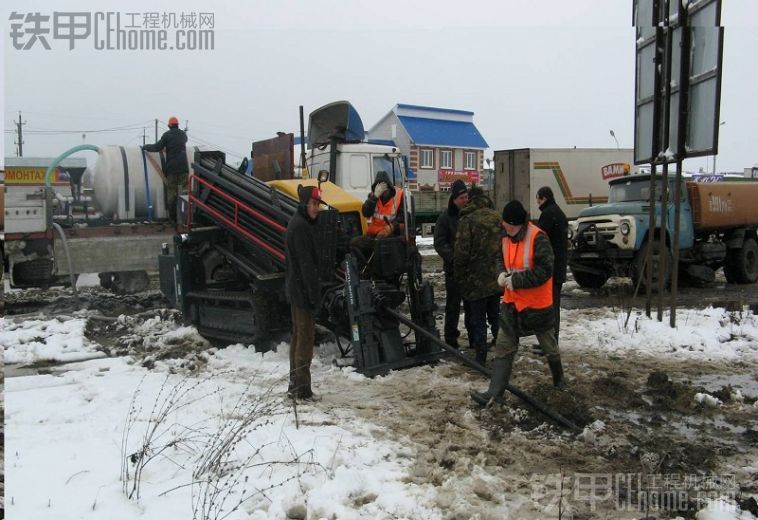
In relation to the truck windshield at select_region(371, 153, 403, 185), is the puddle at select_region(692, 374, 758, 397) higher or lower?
lower

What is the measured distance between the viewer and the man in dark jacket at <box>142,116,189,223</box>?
10969 millimetres

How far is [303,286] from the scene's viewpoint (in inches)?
218

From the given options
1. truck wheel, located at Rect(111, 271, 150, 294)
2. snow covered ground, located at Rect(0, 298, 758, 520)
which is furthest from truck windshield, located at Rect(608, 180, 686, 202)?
truck wheel, located at Rect(111, 271, 150, 294)

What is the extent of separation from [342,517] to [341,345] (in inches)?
149

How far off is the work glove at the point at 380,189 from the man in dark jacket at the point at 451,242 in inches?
31.5

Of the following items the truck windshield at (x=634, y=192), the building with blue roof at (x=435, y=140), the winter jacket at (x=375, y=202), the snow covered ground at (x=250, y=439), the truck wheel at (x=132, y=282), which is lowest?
the snow covered ground at (x=250, y=439)

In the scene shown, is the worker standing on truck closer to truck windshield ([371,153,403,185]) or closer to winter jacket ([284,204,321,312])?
winter jacket ([284,204,321,312])

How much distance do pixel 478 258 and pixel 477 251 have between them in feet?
0.24

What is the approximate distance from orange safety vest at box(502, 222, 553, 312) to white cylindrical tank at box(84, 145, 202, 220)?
309 inches

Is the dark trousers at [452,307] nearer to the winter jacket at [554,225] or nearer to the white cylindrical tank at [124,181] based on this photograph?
the winter jacket at [554,225]

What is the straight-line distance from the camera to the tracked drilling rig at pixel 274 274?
650 cm

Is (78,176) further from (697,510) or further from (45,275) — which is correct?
(697,510)

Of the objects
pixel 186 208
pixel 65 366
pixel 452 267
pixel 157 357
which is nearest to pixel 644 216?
pixel 452 267

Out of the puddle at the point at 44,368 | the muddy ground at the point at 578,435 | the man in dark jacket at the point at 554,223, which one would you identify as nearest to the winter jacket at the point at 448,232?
the man in dark jacket at the point at 554,223
